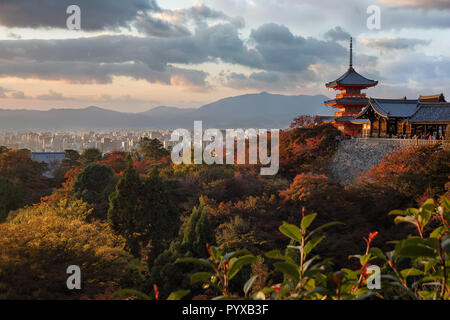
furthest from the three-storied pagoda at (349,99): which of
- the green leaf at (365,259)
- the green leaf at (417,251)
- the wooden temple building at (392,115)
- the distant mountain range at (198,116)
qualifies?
the distant mountain range at (198,116)

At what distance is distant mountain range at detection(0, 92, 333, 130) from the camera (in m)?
105

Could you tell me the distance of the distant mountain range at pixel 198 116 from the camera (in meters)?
105

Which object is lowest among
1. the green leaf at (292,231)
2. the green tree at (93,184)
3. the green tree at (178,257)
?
the green tree at (178,257)

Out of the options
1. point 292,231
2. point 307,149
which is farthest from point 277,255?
point 307,149

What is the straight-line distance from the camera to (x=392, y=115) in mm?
22875

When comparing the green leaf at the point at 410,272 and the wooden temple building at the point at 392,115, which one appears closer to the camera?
the green leaf at the point at 410,272

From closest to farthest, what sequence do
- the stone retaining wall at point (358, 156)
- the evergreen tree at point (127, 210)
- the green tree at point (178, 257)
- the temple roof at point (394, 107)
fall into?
the green tree at point (178, 257)
the evergreen tree at point (127, 210)
the stone retaining wall at point (358, 156)
the temple roof at point (394, 107)

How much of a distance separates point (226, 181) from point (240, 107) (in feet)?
411

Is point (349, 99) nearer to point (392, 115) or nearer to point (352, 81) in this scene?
point (352, 81)

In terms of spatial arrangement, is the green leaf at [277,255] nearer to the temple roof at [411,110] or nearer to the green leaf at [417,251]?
the green leaf at [417,251]

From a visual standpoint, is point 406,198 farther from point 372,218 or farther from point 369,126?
point 369,126

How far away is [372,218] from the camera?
15.1 meters

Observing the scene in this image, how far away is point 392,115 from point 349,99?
783 cm

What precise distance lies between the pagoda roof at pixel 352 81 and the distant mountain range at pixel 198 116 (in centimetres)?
6801
